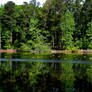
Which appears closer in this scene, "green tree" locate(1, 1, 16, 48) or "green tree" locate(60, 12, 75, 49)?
"green tree" locate(60, 12, 75, 49)

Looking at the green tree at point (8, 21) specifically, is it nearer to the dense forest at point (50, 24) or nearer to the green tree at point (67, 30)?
the dense forest at point (50, 24)

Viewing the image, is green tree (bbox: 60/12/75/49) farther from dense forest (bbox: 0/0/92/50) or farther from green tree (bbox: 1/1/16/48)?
green tree (bbox: 1/1/16/48)

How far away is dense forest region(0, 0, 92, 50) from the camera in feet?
294

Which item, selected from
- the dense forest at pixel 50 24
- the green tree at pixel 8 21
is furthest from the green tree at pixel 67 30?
the green tree at pixel 8 21

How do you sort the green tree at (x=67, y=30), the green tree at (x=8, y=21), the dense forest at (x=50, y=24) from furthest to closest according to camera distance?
1. the green tree at (x=8, y=21)
2. the dense forest at (x=50, y=24)
3. the green tree at (x=67, y=30)

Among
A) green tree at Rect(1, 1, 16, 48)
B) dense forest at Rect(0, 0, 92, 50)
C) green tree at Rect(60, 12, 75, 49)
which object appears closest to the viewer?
green tree at Rect(60, 12, 75, 49)

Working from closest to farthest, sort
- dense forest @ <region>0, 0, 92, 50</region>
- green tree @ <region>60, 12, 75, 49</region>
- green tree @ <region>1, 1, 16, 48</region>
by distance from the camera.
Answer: green tree @ <region>60, 12, 75, 49</region> < dense forest @ <region>0, 0, 92, 50</region> < green tree @ <region>1, 1, 16, 48</region>

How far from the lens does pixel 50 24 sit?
94812 mm

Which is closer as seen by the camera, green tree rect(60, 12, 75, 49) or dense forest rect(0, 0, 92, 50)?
green tree rect(60, 12, 75, 49)

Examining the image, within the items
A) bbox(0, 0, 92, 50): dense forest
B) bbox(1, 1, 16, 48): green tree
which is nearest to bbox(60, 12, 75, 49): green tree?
bbox(0, 0, 92, 50): dense forest

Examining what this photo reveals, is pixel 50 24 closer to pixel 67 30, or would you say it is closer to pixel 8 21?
pixel 67 30

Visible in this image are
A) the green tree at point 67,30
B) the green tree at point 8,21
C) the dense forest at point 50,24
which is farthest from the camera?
the green tree at point 8,21

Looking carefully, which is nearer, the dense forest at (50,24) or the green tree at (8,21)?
the dense forest at (50,24)

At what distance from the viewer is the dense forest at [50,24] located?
A: 3531 inches
